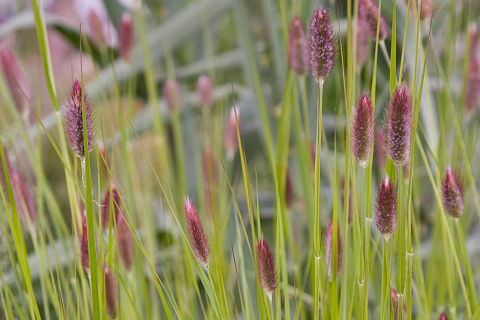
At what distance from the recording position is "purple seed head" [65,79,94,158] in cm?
26

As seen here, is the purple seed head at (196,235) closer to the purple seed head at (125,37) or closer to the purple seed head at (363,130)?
the purple seed head at (363,130)

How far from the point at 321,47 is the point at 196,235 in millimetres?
116

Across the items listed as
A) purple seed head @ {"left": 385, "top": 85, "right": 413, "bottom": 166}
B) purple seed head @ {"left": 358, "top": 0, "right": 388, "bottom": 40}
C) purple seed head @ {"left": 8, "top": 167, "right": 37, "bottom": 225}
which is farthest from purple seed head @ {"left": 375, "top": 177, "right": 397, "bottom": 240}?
purple seed head @ {"left": 8, "top": 167, "right": 37, "bottom": 225}

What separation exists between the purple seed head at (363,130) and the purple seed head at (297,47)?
111 millimetres

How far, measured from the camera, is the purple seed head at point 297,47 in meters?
0.37

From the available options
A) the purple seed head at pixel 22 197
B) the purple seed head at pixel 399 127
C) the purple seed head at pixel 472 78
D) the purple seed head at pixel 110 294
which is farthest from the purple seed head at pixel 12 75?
the purple seed head at pixel 472 78

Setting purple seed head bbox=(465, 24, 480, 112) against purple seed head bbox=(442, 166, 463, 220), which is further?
purple seed head bbox=(465, 24, 480, 112)

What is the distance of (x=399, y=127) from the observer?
0.84 ft

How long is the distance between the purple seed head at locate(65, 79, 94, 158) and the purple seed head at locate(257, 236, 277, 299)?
4.0 inches

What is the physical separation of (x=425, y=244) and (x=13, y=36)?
2.58 feet

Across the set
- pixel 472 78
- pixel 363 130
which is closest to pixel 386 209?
pixel 363 130

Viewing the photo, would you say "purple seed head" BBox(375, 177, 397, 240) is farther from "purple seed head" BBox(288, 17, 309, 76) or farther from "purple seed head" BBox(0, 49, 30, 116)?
"purple seed head" BBox(0, 49, 30, 116)

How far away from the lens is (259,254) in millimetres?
273

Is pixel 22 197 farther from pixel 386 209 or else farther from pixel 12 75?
pixel 386 209
